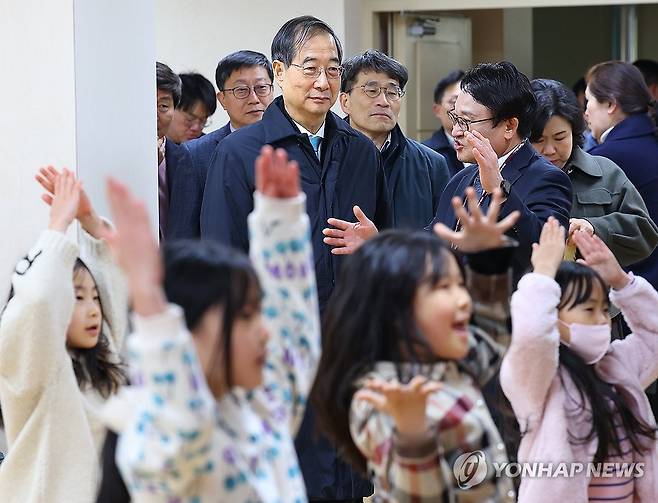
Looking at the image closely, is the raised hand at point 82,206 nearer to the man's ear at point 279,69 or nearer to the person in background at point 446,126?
the man's ear at point 279,69

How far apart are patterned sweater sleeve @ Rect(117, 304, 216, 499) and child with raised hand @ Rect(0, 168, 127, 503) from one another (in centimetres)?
123

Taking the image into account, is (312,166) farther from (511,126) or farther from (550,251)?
(550,251)

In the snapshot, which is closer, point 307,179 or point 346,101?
point 307,179

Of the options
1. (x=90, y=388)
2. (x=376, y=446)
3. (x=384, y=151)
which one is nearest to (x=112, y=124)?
(x=90, y=388)

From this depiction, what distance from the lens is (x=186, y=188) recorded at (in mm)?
4531

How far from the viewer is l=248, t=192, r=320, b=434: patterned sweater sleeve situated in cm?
217

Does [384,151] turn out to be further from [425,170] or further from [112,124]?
[112,124]

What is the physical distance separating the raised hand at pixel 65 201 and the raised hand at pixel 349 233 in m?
0.68

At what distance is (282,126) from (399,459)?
175cm

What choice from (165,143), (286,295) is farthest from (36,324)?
(165,143)

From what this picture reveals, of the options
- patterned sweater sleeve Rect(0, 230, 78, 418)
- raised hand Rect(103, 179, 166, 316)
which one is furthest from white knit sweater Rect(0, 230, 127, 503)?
raised hand Rect(103, 179, 166, 316)

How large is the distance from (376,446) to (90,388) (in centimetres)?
118

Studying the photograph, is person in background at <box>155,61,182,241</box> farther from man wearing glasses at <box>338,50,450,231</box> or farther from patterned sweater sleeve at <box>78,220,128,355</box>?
patterned sweater sleeve at <box>78,220,128,355</box>

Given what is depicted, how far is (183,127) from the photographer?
18.6ft
